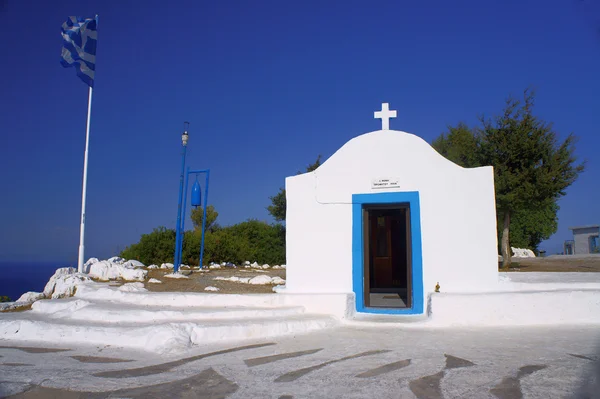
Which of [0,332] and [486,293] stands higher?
[486,293]

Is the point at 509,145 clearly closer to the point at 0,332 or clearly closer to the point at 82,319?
the point at 82,319

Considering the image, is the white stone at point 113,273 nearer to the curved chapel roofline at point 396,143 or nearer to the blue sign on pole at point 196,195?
the blue sign on pole at point 196,195

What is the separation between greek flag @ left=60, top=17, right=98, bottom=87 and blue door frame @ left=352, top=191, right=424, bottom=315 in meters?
8.87

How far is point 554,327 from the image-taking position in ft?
24.4

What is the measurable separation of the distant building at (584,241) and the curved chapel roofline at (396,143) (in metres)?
30.2

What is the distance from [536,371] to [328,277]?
4.57 m

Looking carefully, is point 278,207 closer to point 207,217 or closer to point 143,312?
point 207,217

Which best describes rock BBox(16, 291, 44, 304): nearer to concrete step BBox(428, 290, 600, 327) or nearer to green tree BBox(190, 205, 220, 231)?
concrete step BBox(428, 290, 600, 327)

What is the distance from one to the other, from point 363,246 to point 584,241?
33.2 m

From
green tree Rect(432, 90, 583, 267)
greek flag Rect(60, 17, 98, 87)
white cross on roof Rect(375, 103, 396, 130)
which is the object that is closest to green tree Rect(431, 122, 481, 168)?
green tree Rect(432, 90, 583, 267)

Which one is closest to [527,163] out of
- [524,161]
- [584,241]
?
[524,161]

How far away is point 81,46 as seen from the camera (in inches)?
503

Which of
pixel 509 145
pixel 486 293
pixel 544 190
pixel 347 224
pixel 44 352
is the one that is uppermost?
pixel 509 145

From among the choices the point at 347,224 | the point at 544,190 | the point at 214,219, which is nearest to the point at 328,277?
the point at 347,224
